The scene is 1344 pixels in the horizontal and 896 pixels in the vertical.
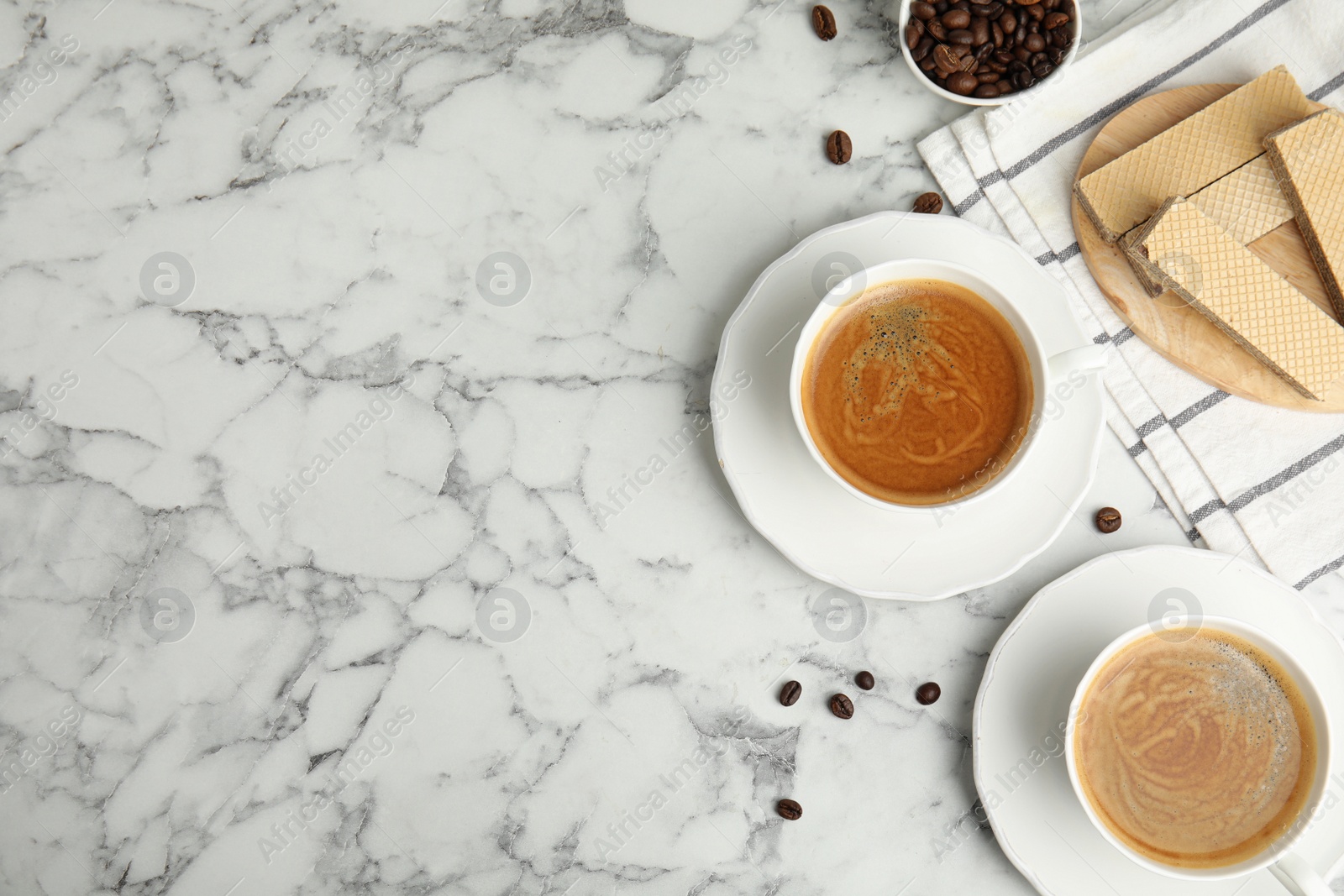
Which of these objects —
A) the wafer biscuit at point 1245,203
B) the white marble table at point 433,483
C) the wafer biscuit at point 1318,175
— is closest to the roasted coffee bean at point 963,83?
the white marble table at point 433,483

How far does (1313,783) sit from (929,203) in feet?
3.45

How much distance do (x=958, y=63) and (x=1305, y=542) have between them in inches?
38.1

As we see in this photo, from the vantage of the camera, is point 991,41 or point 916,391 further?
point 991,41

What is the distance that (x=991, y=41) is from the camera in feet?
4.55

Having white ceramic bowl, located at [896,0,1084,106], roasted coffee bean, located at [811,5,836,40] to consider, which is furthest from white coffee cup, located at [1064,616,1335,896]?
roasted coffee bean, located at [811,5,836,40]

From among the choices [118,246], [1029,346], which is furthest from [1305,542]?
[118,246]

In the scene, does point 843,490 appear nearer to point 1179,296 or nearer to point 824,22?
point 1179,296

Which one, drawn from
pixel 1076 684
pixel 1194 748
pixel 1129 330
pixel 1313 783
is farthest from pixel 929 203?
pixel 1313 783

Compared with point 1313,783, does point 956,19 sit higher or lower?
higher

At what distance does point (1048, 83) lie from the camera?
1390 millimetres

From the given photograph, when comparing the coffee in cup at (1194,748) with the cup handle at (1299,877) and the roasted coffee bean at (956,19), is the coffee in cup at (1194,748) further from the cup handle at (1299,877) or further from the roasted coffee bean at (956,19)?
the roasted coffee bean at (956,19)

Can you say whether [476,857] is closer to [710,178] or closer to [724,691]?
[724,691]

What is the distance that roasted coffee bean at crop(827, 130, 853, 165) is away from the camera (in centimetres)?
146

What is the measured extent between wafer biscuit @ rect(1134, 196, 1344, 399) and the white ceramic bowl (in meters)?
0.27
